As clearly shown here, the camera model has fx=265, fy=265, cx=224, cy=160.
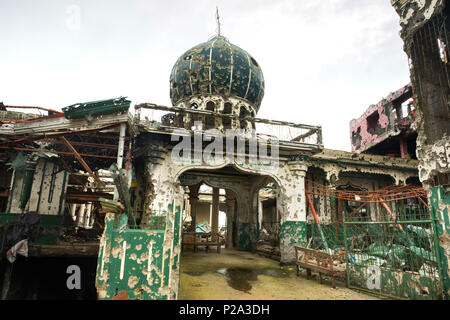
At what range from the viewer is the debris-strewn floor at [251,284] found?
6.23m

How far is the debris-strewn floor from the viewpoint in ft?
20.4

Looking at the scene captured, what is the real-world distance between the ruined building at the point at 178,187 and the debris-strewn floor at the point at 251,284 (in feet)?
3.03

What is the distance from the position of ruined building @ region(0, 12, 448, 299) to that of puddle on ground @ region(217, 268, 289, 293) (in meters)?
1.76

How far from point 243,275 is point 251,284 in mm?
1147

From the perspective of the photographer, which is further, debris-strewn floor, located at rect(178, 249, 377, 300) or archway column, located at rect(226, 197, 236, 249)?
archway column, located at rect(226, 197, 236, 249)

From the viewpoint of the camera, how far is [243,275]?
846cm

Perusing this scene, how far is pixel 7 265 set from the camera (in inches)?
343

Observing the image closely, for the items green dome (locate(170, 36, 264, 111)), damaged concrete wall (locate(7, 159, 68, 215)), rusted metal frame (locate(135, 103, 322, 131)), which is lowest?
damaged concrete wall (locate(7, 159, 68, 215))

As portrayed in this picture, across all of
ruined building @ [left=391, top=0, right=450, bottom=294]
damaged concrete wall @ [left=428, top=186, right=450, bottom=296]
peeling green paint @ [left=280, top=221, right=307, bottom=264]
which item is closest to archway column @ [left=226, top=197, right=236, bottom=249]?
peeling green paint @ [left=280, top=221, right=307, bottom=264]

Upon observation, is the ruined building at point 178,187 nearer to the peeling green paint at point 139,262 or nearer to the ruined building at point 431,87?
the peeling green paint at point 139,262

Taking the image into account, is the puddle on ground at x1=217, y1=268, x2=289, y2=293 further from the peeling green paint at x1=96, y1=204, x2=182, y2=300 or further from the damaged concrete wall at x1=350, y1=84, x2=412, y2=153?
the damaged concrete wall at x1=350, y1=84, x2=412, y2=153

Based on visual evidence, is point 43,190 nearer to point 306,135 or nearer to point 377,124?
point 306,135
